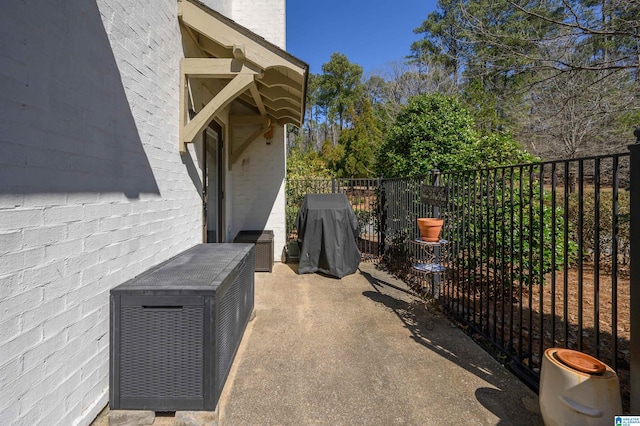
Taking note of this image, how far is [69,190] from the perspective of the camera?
1.68 metres

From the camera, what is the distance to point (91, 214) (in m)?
1.87

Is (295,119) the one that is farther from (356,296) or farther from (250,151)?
(356,296)

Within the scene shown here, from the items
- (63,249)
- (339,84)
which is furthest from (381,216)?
(339,84)

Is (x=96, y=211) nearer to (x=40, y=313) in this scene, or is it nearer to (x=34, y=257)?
(x=34, y=257)

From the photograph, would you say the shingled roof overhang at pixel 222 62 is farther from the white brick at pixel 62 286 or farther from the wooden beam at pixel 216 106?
the white brick at pixel 62 286

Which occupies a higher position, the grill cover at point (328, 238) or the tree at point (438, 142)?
the tree at point (438, 142)

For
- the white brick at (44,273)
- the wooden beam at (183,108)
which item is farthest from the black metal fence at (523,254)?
the wooden beam at (183,108)

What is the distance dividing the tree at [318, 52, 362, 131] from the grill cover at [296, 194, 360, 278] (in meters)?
20.3

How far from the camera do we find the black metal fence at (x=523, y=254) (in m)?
2.07

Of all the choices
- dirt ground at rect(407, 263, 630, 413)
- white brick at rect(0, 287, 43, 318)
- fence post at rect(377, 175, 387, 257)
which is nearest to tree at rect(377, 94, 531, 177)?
fence post at rect(377, 175, 387, 257)

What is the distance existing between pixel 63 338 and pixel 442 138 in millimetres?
5733

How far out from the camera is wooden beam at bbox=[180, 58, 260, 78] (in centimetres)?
323

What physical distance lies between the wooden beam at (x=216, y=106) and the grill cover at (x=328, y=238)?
2.39m

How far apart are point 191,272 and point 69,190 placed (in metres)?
0.90
